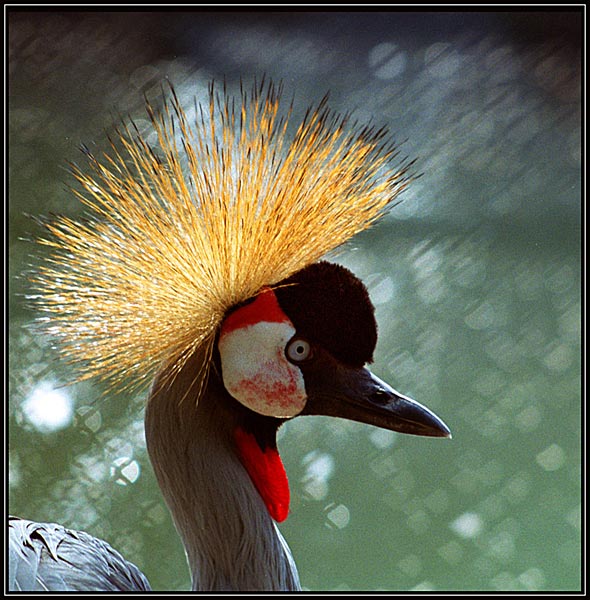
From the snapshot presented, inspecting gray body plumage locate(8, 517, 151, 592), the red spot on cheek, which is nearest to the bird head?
the red spot on cheek

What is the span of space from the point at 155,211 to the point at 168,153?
0.06 metres

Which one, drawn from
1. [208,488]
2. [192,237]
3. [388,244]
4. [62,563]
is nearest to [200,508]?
[208,488]

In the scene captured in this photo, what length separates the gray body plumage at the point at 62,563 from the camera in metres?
0.74

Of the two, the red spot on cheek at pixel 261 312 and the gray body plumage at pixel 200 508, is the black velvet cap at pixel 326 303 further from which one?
the gray body plumage at pixel 200 508

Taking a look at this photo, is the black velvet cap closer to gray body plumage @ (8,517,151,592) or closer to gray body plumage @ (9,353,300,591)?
gray body plumage @ (9,353,300,591)

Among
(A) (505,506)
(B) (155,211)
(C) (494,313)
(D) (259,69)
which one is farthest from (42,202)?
(A) (505,506)

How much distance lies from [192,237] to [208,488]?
25 cm

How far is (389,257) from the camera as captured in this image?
1744 millimetres

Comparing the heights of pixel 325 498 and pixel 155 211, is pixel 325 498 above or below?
below

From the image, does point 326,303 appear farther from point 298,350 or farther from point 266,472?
point 266,472

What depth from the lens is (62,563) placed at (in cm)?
77

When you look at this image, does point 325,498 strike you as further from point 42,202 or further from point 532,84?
point 532,84

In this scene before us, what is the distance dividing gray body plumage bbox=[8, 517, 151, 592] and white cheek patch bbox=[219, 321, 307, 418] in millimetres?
238

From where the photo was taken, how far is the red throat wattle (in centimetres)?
80
